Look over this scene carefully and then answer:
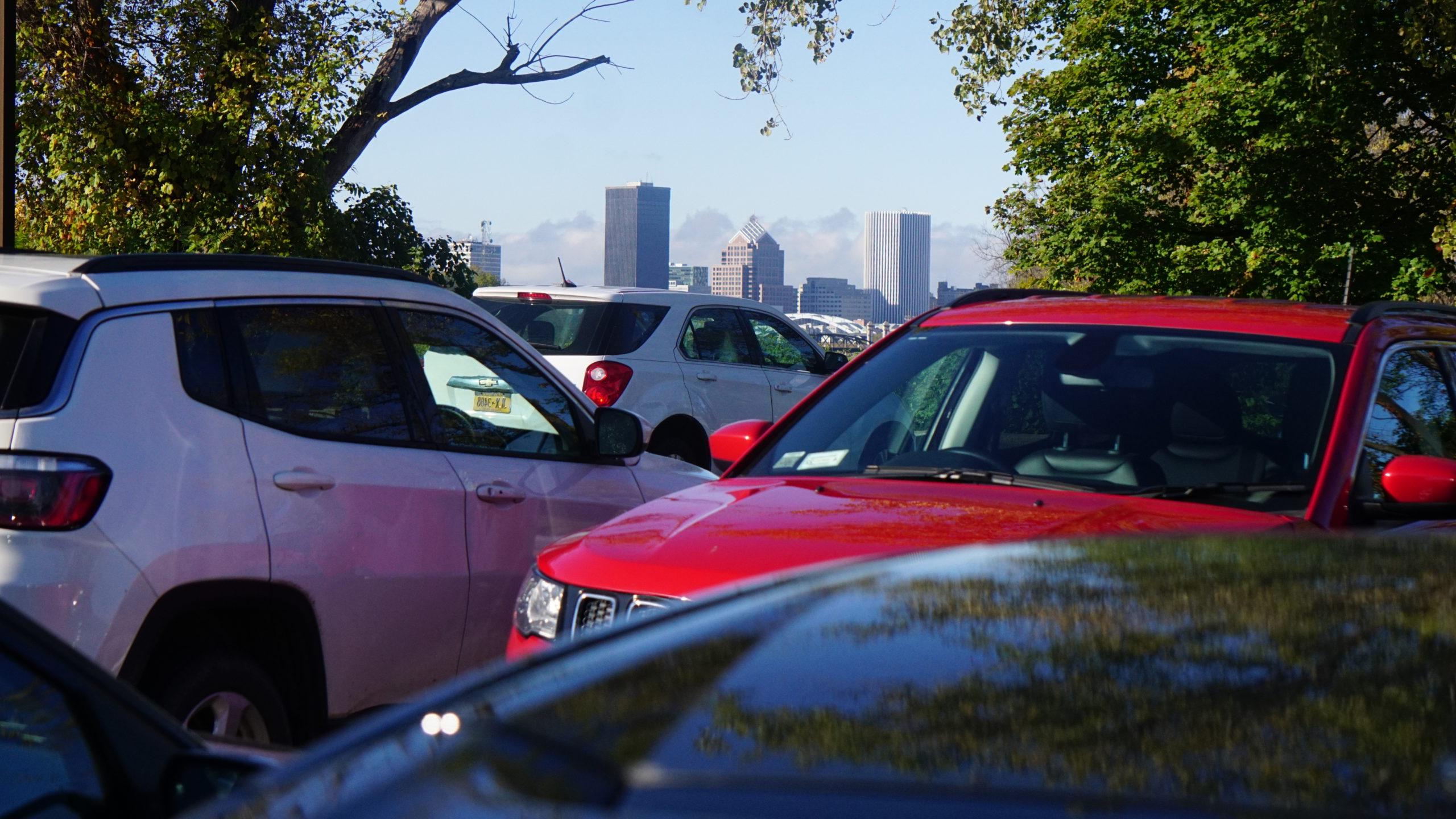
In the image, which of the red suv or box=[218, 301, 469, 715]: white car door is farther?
box=[218, 301, 469, 715]: white car door

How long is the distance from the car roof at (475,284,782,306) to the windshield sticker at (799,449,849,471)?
693 cm

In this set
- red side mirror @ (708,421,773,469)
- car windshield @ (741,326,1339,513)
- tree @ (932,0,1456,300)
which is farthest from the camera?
tree @ (932,0,1456,300)

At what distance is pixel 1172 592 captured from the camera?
1640 millimetres

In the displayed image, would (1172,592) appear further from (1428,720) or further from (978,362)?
(978,362)

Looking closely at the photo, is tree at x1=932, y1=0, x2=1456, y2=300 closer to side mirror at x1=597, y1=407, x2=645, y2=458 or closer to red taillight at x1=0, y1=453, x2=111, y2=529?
side mirror at x1=597, y1=407, x2=645, y2=458

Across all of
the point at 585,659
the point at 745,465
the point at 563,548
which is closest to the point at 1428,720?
the point at 585,659

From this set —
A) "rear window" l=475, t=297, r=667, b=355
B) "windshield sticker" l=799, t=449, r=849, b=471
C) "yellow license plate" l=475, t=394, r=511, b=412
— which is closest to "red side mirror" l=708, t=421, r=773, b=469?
"windshield sticker" l=799, t=449, r=849, b=471

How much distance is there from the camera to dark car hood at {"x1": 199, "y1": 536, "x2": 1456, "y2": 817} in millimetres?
1084

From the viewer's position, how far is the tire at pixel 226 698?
393 cm

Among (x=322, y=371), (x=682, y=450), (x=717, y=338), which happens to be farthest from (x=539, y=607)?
(x=717, y=338)

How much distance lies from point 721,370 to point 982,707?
10.8 metres

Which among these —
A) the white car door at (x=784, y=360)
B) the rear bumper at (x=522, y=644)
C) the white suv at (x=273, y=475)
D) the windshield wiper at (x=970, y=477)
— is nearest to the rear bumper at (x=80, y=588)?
the white suv at (x=273, y=475)

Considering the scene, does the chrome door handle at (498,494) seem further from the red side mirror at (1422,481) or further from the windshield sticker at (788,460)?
the red side mirror at (1422,481)

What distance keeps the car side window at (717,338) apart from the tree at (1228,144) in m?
12.7
